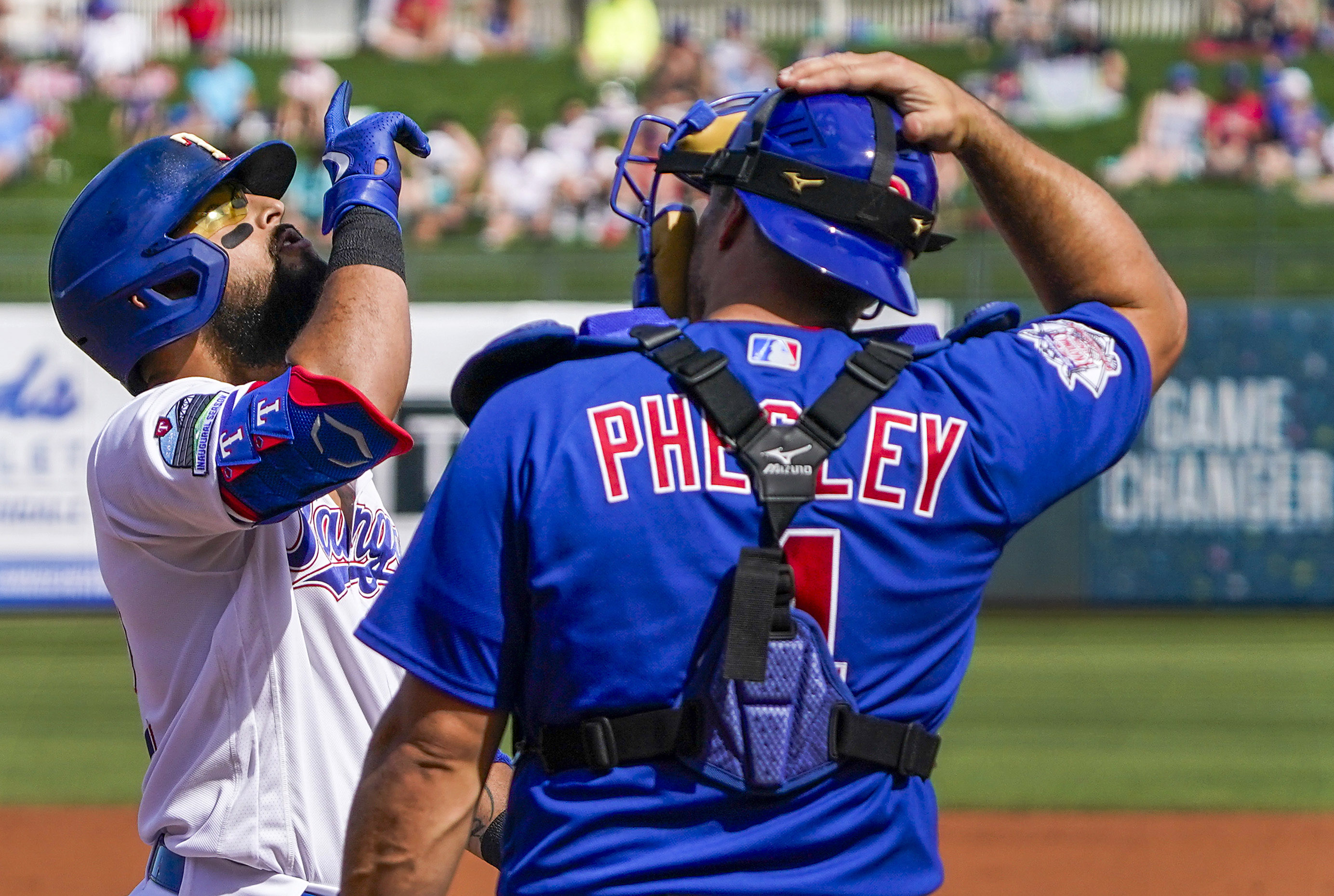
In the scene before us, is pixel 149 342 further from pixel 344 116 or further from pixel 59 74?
pixel 59 74

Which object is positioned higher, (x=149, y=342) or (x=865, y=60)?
(x=865, y=60)

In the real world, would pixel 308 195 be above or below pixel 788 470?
below

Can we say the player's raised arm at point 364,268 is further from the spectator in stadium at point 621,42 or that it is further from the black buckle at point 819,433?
the spectator in stadium at point 621,42

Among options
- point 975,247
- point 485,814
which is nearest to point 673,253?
point 485,814

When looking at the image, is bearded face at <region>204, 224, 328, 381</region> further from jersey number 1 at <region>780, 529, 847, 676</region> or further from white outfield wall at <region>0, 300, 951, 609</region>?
white outfield wall at <region>0, 300, 951, 609</region>

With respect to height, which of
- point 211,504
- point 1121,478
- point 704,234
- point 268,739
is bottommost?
point 1121,478

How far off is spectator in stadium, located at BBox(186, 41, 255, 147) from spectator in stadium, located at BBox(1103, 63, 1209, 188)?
10.0 m

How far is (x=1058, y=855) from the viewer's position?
22.7ft

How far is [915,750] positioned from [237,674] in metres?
1.15

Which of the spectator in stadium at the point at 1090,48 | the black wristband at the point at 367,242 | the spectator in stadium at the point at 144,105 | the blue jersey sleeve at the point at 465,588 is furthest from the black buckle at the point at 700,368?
the spectator in stadium at the point at 1090,48

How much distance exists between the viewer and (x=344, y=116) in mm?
2908

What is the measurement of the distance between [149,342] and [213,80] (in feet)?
59.5

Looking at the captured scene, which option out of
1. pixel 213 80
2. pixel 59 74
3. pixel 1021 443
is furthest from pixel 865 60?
pixel 59 74

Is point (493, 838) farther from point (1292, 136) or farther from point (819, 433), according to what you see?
point (1292, 136)
